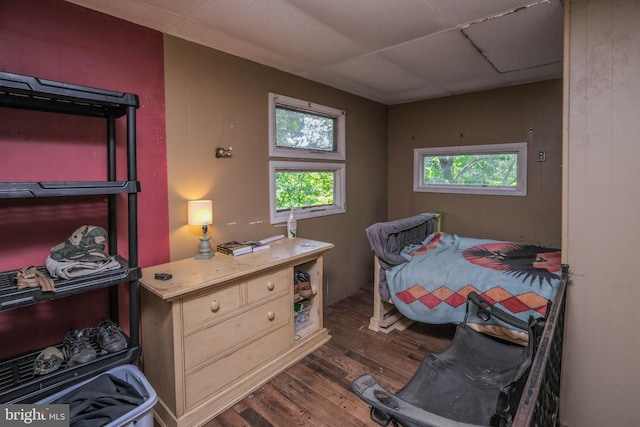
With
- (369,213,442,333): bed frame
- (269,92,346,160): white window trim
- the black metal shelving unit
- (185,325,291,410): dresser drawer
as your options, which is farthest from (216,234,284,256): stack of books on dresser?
(369,213,442,333): bed frame

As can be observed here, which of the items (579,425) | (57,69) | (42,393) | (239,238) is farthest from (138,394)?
(579,425)

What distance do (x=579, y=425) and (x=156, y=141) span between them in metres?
2.92

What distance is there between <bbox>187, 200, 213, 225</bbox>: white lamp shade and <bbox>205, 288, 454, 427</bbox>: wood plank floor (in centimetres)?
116

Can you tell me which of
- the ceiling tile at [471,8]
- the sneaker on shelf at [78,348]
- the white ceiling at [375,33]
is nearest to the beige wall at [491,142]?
the white ceiling at [375,33]

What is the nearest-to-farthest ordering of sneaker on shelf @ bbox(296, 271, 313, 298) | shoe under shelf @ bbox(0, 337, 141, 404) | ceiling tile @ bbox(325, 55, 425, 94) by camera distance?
1. shoe under shelf @ bbox(0, 337, 141, 404)
2. sneaker on shelf @ bbox(296, 271, 313, 298)
3. ceiling tile @ bbox(325, 55, 425, 94)

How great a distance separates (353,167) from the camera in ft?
12.5

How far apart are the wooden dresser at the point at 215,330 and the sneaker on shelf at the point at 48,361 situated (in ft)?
1.47

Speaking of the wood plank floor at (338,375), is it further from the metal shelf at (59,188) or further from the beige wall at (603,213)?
the metal shelf at (59,188)

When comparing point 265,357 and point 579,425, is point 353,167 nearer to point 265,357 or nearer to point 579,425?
point 265,357

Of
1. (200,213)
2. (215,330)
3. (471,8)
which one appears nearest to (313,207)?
(200,213)

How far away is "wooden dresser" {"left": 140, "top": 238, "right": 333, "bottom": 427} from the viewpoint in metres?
1.79

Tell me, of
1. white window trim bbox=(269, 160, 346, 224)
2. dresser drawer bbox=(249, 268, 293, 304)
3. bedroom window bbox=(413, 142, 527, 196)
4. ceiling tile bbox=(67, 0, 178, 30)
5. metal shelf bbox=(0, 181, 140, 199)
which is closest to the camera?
metal shelf bbox=(0, 181, 140, 199)

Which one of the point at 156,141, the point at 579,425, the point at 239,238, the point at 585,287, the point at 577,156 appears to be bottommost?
the point at 579,425

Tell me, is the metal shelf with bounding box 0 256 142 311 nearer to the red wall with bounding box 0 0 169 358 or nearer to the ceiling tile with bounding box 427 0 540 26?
the red wall with bounding box 0 0 169 358
